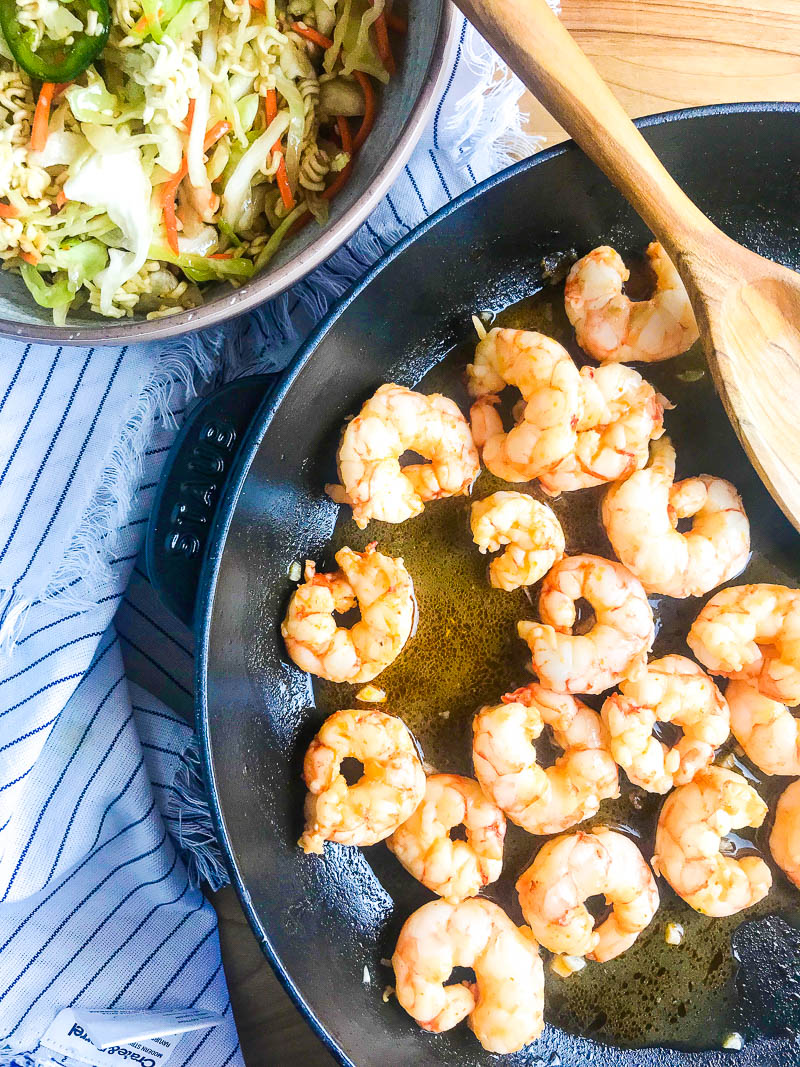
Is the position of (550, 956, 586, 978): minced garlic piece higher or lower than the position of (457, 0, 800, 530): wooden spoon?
lower

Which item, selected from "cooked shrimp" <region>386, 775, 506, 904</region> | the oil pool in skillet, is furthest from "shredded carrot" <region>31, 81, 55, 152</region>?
"cooked shrimp" <region>386, 775, 506, 904</region>

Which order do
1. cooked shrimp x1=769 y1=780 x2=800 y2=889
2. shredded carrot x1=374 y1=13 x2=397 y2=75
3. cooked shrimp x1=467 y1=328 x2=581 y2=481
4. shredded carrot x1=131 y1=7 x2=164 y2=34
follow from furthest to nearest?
cooked shrimp x1=769 y1=780 x2=800 y2=889, cooked shrimp x1=467 y1=328 x2=581 y2=481, shredded carrot x1=374 y1=13 x2=397 y2=75, shredded carrot x1=131 y1=7 x2=164 y2=34

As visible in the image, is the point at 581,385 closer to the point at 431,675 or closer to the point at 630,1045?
the point at 431,675

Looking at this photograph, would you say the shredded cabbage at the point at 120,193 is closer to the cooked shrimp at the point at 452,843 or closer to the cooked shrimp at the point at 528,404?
the cooked shrimp at the point at 528,404

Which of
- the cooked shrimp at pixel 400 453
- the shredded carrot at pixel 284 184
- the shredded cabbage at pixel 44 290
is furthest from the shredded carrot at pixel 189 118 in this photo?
the cooked shrimp at pixel 400 453

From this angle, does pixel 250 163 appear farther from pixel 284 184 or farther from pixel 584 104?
pixel 584 104

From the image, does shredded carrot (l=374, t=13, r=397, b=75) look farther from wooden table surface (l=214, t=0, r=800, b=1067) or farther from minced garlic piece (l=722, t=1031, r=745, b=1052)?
minced garlic piece (l=722, t=1031, r=745, b=1052)

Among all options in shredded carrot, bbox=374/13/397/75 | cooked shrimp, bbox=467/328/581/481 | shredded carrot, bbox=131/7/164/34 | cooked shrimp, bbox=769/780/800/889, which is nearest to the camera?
shredded carrot, bbox=131/7/164/34

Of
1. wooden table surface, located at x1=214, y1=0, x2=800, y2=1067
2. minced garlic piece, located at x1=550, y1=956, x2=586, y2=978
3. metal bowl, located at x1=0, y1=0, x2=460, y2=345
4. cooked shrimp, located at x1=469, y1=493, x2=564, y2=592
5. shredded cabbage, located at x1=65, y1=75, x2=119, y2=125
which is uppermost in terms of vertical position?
shredded cabbage, located at x1=65, y1=75, x2=119, y2=125

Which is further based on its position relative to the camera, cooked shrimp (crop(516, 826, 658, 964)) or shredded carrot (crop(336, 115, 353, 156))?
cooked shrimp (crop(516, 826, 658, 964))
